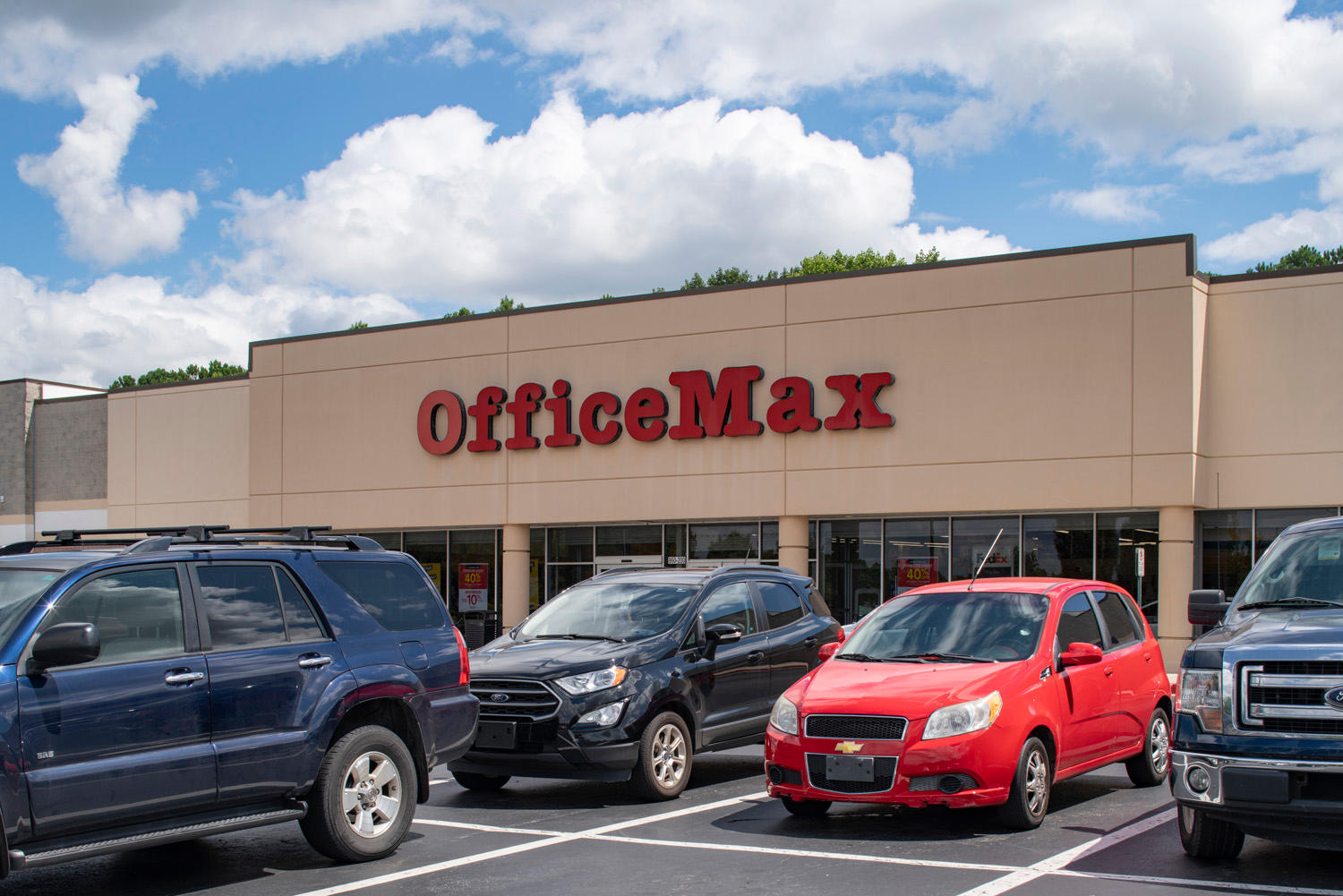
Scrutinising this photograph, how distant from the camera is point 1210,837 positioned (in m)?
7.59

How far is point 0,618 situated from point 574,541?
2465 cm

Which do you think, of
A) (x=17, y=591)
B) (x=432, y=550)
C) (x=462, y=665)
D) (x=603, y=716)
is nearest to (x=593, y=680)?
Result: (x=603, y=716)

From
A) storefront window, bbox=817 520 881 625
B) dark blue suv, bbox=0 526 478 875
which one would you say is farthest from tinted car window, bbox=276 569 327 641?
storefront window, bbox=817 520 881 625

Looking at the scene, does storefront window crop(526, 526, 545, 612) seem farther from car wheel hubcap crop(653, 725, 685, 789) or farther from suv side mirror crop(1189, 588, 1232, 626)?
suv side mirror crop(1189, 588, 1232, 626)

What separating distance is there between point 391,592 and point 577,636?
110 inches

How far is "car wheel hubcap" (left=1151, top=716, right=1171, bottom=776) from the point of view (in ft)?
35.7

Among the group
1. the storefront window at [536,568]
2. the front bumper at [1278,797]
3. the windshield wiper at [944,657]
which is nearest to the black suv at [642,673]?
the windshield wiper at [944,657]

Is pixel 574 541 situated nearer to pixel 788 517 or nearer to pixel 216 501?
pixel 788 517

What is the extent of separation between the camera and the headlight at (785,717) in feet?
29.9

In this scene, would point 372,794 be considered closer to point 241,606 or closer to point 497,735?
point 241,606

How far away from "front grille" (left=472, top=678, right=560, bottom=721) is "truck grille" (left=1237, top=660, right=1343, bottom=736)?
16.8ft

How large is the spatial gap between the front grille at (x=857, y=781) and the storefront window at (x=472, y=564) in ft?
77.9

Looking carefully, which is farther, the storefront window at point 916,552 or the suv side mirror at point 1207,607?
the storefront window at point 916,552

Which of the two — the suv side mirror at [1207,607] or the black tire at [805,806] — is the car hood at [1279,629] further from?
the black tire at [805,806]
